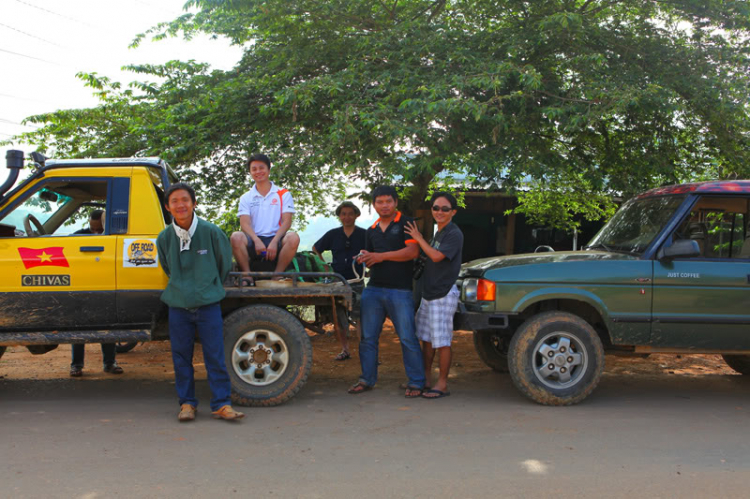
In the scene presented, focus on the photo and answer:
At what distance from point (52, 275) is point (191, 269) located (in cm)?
124

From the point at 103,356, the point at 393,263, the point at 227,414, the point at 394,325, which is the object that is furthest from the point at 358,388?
the point at 103,356

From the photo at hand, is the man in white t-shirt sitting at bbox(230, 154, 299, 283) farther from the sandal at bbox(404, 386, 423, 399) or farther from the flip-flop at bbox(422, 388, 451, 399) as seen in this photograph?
the flip-flop at bbox(422, 388, 451, 399)

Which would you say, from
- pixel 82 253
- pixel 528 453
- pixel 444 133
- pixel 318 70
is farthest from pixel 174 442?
pixel 318 70

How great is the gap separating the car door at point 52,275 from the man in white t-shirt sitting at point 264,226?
1094 mm

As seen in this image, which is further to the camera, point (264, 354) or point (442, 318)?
point (442, 318)

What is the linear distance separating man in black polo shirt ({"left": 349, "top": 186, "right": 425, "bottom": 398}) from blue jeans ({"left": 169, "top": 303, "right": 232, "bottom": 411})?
1.36 metres

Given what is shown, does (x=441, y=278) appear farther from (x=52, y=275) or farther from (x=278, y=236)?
(x=52, y=275)

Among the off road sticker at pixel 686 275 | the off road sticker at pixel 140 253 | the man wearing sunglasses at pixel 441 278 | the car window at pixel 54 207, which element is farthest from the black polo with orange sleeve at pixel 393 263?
the car window at pixel 54 207

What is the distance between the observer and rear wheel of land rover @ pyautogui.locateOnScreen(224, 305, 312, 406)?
5.20 meters

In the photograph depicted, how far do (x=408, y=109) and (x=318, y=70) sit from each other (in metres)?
2.30

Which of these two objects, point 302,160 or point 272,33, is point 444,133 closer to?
point 302,160

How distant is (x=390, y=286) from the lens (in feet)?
18.3

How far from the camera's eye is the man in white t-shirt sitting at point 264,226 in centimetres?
548

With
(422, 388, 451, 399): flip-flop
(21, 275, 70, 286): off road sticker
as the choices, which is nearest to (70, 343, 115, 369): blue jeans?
(21, 275, 70, 286): off road sticker
